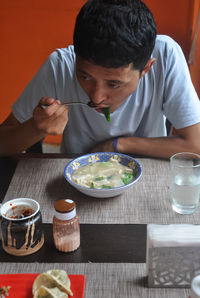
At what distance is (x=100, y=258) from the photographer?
104 cm

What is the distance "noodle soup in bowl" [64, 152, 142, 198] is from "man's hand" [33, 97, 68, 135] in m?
0.16

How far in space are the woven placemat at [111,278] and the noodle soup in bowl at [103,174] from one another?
30cm

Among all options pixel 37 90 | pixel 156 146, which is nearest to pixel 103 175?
pixel 156 146

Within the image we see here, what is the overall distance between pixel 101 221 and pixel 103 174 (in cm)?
25

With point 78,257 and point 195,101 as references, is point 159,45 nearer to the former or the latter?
point 195,101

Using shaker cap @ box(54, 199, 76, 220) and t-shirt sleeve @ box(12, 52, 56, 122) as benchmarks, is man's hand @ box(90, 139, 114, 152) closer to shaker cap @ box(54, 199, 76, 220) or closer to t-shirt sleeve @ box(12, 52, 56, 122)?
t-shirt sleeve @ box(12, 52, 56, 122)

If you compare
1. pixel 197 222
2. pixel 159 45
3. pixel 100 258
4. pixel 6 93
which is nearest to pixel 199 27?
pixel 159 45

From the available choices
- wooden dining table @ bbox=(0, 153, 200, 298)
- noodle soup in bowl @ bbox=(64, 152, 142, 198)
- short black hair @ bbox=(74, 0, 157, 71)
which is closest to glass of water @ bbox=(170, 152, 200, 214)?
wooden dining table @ bbox=(0, 153, 200, 298)

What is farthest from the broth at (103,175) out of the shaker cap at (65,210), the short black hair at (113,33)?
the short black hair at (113,33)

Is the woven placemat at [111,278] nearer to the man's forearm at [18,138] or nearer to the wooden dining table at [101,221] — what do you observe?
the wooden dining table at [101,221]

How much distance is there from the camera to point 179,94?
65.6 inches

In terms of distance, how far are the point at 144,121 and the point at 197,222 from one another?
75 cm

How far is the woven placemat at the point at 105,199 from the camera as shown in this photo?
3.97 ft

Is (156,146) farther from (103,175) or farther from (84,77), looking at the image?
(84,77)
